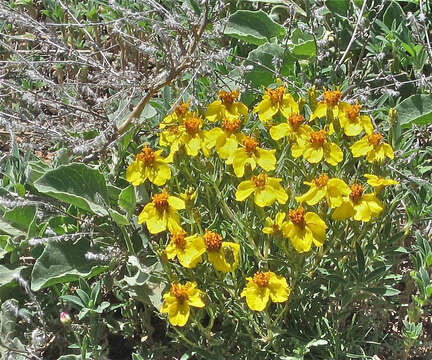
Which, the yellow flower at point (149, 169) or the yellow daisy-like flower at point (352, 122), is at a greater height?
the yellow daisy-like flower at point (352, 122)

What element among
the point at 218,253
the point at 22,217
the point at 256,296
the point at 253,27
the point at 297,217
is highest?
the point at 253,27

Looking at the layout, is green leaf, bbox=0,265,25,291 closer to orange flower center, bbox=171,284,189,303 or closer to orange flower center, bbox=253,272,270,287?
orange flower center, bbox=171,284,189,303

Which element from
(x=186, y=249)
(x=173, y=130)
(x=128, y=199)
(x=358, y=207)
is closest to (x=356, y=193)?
(x=358, y=207)

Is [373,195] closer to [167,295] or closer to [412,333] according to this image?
[412,333]

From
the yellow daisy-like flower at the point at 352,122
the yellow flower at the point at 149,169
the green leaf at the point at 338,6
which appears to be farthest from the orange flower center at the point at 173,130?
the green leaf at the point at 338,6

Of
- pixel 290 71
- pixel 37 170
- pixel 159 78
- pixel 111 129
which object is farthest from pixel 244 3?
pixel 37 170

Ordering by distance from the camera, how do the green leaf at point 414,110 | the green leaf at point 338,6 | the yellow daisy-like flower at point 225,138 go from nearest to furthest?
the yellow daisy-like flower at point 225,138
the green leaf at point 414,110
the green leaf at point 338,6

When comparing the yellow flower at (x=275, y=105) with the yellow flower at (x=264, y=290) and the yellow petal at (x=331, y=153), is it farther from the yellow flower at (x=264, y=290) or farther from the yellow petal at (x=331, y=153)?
the yellow flower at (x=264, y=290)

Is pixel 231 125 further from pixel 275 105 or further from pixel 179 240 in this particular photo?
pixel 179 240
